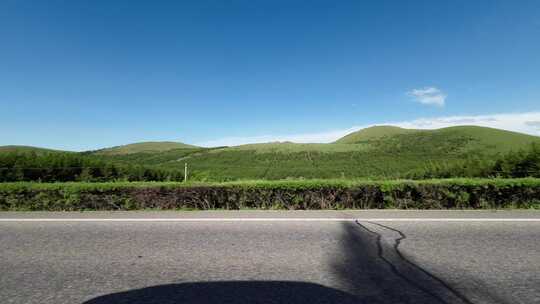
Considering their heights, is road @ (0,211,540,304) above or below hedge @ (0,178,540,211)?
below

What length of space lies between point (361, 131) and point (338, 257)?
185108mm

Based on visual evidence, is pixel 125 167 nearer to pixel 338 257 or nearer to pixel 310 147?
Result: pixel 338 257

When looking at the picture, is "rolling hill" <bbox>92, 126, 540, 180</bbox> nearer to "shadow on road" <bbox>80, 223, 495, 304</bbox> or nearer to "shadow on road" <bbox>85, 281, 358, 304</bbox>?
"shadow on road" <bbox>80, 223, 495, 304</bbox>

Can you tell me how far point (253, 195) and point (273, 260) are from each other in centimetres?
434

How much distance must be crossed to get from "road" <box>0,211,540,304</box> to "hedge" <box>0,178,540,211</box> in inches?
59.6

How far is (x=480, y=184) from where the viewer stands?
7.73m

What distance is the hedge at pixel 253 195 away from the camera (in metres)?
7.84

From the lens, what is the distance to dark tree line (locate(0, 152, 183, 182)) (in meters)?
16.7

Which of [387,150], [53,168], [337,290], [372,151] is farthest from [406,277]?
[387,150]

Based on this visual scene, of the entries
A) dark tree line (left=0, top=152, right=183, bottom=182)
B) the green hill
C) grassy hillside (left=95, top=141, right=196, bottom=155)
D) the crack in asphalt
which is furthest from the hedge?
Answer: the green hill

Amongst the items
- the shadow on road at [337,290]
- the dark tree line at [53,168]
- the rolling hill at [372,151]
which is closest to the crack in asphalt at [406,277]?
the shadow on road at [337,290]

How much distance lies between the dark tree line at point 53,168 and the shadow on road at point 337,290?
624 inches

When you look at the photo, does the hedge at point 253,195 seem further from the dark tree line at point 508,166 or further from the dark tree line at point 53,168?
the dark tree line at point 508,166

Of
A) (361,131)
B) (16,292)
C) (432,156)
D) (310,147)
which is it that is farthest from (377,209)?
(361,131)
